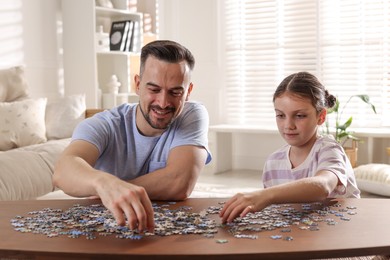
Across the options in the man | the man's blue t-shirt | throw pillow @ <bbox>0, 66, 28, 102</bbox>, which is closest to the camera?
the man

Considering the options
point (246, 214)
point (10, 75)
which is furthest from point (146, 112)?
point (10, 75)

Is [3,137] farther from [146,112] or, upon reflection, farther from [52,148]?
[146,112]

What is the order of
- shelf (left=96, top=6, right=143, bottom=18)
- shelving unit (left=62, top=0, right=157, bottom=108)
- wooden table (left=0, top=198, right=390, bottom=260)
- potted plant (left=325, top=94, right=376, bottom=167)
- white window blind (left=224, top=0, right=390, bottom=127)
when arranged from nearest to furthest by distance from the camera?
wooden table (left=0, top=198, right=390, bottom=260) < potted plant (left=325, top=94, right=376, bottom=167) < white window blind (left=224, top=0, right=390, bottom=127) < shelving unit (left=62, top=0, right=157, bottom=108) < shelf (left=96, top=6, right=143, bottom=18)

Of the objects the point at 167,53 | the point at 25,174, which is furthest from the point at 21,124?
the point at 167,53

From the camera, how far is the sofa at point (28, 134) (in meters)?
3.48

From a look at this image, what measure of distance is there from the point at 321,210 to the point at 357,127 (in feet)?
15.5

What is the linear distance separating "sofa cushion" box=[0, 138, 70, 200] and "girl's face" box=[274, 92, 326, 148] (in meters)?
1.82

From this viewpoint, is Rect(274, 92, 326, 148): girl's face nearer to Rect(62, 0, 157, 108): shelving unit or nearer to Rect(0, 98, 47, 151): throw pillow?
Rect(0, 98, 47, 151): throw pillow

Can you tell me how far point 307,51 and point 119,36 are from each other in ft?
7.21

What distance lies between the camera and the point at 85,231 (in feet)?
4.51

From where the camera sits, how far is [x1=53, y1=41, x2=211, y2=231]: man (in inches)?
73.2

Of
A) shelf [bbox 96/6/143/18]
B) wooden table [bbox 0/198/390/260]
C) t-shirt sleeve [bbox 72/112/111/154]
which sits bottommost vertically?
wooden table [bbox 0/198/390/260]

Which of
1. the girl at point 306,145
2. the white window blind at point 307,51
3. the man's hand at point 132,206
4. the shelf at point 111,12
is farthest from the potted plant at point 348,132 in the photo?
the man's hand at point 132,206

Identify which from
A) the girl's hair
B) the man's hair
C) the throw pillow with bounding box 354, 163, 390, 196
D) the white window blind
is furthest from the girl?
the white window blind
